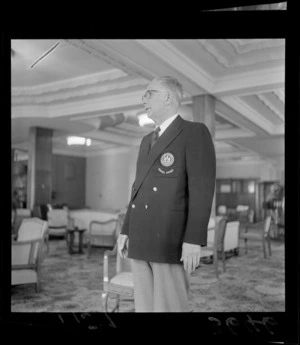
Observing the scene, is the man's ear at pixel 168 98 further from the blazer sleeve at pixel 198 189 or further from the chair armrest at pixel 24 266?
the chair armrest at pixel 24 266

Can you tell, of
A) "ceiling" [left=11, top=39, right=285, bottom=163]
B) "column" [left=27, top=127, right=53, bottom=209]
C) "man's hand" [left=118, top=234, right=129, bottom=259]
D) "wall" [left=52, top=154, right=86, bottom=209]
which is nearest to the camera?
"man's hand" [left=118, top=234, right=129, bottom=259]

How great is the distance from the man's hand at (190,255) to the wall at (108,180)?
11327 mm

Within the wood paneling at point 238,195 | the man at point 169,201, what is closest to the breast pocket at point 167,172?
the man at point 169,201

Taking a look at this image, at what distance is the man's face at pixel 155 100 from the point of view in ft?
5.34

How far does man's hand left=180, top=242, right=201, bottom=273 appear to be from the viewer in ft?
5.35

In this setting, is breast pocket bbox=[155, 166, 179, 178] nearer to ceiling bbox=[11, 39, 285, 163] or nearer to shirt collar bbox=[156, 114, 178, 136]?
shirt collar bbox=[156, 114, 178, 136]

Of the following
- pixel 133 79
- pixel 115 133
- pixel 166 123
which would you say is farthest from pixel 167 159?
pixel 115 133

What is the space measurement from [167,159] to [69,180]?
517 inches

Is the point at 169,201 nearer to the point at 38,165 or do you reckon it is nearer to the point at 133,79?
the point at 133,79

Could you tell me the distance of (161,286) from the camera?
65.6 inches

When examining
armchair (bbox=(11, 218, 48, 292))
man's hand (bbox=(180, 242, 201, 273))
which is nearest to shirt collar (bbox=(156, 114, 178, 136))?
man's hand (bbox=(180, 242, 201, 273))
